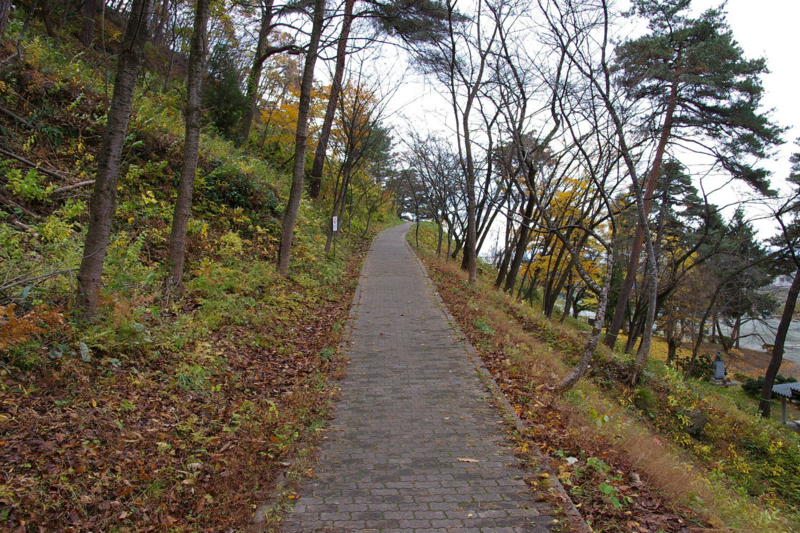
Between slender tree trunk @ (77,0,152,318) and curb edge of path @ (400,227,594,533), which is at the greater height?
slender tree trunk @ (77,0,152,318)

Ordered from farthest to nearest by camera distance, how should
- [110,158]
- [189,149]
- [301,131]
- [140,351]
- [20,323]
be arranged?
[301,131]
[189,149]
[140,351]
[110,158]
[20,323]

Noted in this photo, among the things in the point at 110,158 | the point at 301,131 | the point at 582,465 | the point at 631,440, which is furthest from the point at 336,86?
the point at 582,465

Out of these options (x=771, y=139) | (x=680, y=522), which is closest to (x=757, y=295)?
(x=771, y=139)

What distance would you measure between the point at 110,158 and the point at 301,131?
552cm

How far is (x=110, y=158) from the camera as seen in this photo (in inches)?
181

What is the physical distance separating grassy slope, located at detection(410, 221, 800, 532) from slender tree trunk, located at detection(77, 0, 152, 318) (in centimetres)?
514

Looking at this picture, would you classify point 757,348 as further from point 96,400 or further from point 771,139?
point 96,400

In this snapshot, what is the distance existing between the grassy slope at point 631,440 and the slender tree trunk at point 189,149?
521 centimetres

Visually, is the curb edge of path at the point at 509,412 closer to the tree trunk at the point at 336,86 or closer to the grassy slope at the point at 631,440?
the grassy slope at the point at 631,440

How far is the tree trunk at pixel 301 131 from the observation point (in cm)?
953

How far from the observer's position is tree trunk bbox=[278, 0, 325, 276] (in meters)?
9.53

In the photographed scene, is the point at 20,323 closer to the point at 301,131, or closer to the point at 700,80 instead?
the point at 301,131

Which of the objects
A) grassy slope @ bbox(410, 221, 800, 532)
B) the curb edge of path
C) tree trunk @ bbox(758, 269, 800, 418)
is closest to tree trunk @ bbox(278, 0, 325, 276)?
the curb edge of path

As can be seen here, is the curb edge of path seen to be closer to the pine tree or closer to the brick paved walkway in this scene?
the brick paved walkway
